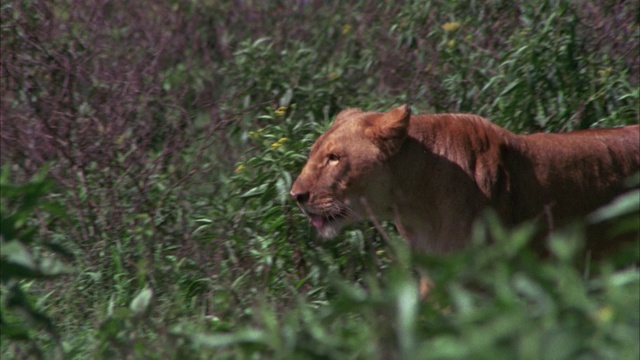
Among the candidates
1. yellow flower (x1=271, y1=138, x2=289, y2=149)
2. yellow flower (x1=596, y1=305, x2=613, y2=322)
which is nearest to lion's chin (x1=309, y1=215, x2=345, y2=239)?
yellow flower (x1=271, y1=138, x2=289, y2=149)

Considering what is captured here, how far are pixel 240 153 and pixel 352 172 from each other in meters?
2.24

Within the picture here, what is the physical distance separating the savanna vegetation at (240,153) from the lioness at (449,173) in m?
0.22

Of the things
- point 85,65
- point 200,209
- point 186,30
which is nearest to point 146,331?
point 200,209

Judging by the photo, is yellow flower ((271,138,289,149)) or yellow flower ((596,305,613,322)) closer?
yellow flower ((596,305,613,322))

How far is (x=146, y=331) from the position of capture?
174 inches

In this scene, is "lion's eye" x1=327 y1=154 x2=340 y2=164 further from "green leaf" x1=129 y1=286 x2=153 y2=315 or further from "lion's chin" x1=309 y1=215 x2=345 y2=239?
"green leaf" x1=129 y1=286 x2=153 y2=315

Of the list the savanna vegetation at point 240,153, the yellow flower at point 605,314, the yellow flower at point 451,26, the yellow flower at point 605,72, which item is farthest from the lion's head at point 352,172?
the yellow flower at point 451,26

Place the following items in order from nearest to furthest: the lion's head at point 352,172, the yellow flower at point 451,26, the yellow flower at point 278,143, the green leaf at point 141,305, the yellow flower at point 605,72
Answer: the green leaf at point 141,305 → the lion's head at point 352,172 → the yellow flower at point 278,143 → the yellow flower at point 605,72 → the yellow flower at point 451,26

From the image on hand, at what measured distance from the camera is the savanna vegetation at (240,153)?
3092 mm

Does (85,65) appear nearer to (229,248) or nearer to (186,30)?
(186,30)

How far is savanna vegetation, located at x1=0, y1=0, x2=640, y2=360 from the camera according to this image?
3092 mm

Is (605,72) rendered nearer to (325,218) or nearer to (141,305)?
(325,218)

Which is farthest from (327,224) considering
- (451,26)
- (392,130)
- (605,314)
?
(451,26)

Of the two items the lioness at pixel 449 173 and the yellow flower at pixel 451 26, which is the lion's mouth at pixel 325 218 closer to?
the lioness at pixel 449 173
